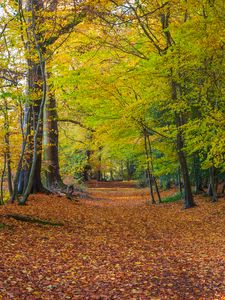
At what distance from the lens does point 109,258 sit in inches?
290

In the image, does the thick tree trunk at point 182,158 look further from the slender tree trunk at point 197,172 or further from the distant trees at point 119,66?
the slender tree trunk at point 197,172

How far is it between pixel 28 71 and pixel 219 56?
19.9ft

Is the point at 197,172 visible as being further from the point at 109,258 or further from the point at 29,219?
the point at 109,258

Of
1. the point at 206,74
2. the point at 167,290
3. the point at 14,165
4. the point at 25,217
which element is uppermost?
the point at 206,74

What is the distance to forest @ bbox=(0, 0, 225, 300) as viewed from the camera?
6.10 m

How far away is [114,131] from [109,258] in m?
8.67

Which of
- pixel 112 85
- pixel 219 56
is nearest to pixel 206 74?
pixel 219 56

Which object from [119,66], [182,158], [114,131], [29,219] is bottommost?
[29,219]

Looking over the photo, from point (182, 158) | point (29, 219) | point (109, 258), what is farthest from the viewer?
point (182, 158)

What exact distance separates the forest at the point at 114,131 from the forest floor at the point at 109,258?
1.1 inches

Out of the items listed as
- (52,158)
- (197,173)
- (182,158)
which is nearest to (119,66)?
(182,158)

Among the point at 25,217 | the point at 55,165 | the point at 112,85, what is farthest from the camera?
the point at 55,165

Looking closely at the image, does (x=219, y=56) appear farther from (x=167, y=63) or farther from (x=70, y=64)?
(x=70, y=64)

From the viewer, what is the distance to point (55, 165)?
63.0 ft
